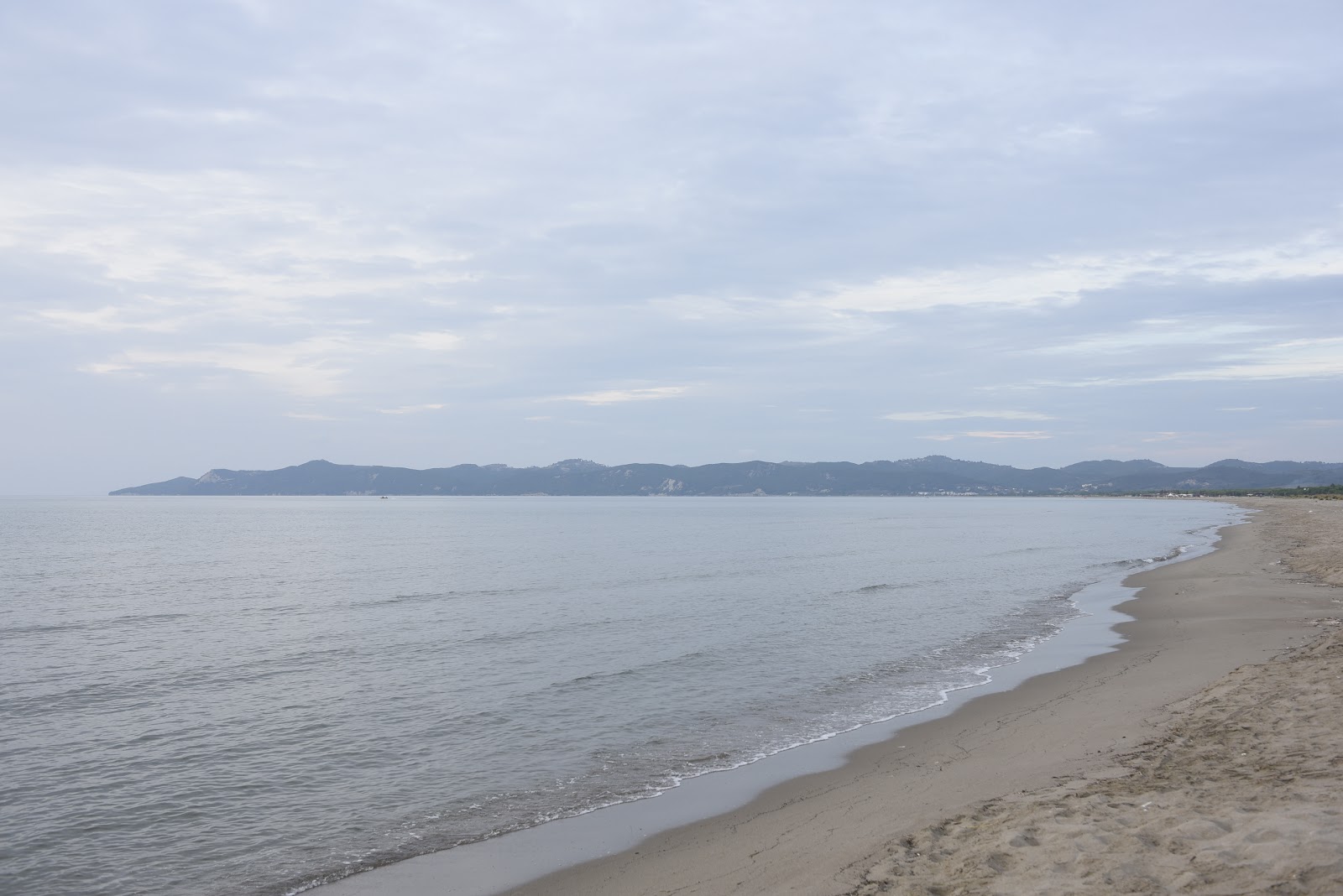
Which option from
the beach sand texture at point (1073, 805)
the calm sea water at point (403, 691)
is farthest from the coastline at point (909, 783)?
the calm sea water at point (403, 691)

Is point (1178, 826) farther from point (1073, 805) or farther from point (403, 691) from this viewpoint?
point (403, 691)

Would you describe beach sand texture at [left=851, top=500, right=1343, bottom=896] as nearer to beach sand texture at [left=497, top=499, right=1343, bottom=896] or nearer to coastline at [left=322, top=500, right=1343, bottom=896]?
beach sand texture at [left=497, top=499, right=1343, bottom=896]

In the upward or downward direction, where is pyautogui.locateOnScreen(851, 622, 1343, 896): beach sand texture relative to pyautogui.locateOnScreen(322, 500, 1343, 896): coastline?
upward

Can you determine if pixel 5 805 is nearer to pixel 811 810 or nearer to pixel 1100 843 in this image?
pixel 811 810

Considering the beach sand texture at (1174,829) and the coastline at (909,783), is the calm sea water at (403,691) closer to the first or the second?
the coastline at (909,783)

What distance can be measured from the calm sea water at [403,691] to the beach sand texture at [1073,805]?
2.11m

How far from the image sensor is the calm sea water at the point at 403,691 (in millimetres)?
10680

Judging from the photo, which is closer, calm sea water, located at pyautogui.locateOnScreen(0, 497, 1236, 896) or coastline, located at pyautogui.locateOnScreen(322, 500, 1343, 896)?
coastline, located at pyautogui.locateOnScreen(322, 500, 1343, 896)

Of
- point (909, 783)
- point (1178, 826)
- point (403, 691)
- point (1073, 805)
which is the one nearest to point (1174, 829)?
point (1178, 826)

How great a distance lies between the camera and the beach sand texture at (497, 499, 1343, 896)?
6787 mm

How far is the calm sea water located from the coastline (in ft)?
5.17

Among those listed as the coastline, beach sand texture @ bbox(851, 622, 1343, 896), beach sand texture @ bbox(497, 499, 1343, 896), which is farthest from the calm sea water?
beach sand texture @ bbox(851, 622, 1343, 896)

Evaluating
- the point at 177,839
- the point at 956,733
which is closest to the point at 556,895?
the point at 177,839

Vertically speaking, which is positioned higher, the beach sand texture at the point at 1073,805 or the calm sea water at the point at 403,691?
the beach sand texture at the point at 1073,805
